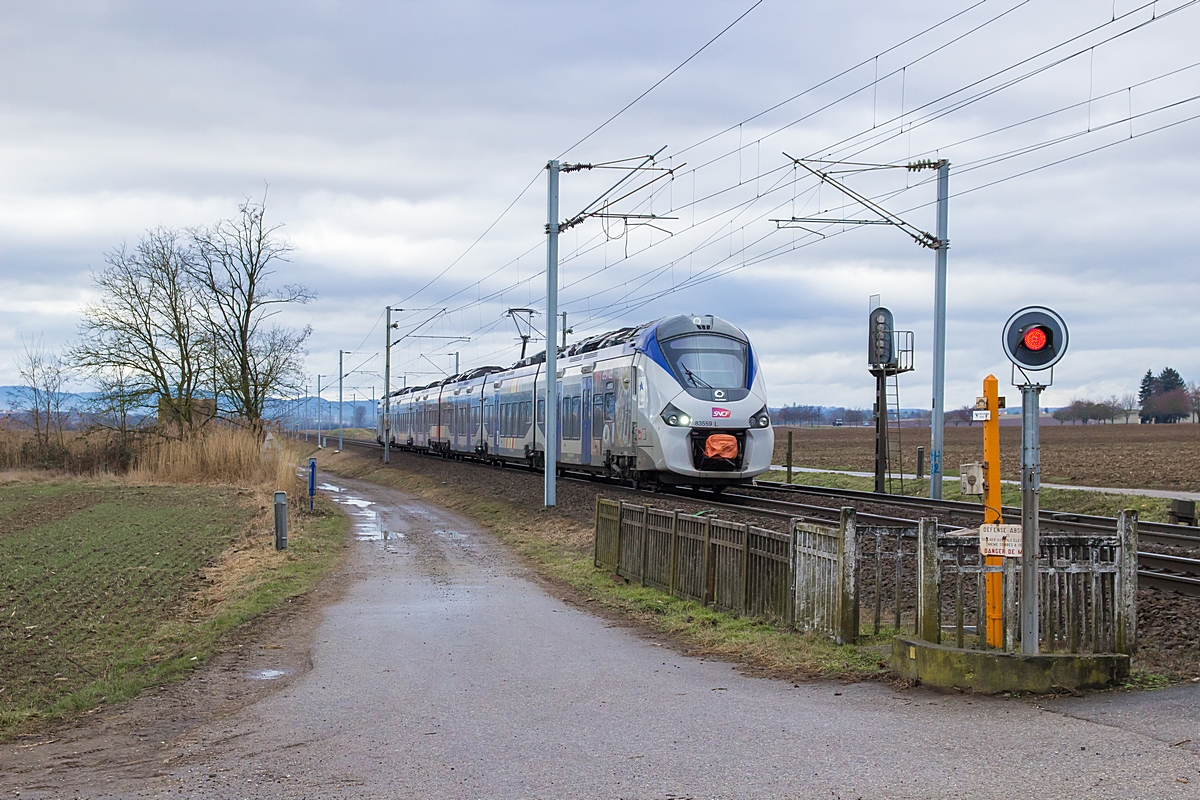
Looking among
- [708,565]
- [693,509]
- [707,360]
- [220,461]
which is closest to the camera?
[708,565]

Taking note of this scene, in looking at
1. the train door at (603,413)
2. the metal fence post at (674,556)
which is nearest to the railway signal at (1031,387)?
the metal fence post at (674,556)

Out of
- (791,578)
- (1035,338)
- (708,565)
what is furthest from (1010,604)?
(708,565)

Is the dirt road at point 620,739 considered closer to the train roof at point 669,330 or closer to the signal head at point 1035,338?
the signal head at point 1035,338

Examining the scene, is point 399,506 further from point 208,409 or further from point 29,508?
point 208,409

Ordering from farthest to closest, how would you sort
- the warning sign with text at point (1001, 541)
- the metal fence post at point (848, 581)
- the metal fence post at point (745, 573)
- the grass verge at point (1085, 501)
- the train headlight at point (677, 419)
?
the train headlight at point (677, 419)
the grass verge at point (1085, 501)
the metal fence post at point (745, 573)
the metal fence post at point (848, 581)
the warning sign with text at point (1001, 541)

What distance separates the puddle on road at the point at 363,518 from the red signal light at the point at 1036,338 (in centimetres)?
1723

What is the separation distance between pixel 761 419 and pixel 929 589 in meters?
15.6

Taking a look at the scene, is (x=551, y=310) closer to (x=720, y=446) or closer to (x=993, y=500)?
(x=720, y=446)

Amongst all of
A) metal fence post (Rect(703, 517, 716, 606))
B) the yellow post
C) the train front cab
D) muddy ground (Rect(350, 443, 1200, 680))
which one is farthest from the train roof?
the yellow post

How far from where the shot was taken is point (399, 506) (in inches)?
1335

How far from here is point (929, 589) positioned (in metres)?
8.91

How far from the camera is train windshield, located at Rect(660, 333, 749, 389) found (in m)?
24.1

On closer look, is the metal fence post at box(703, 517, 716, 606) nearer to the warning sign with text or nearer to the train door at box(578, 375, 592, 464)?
the warning sign with text

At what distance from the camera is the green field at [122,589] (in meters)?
10.4
